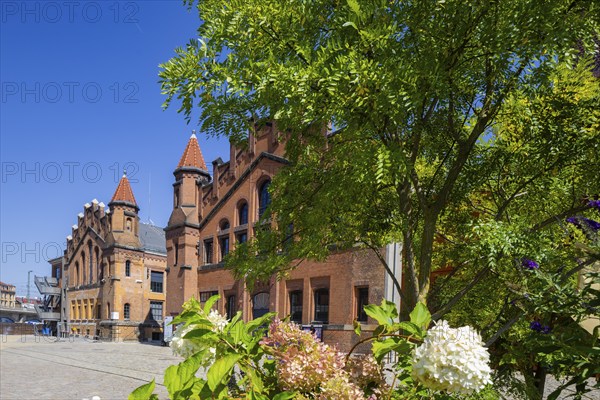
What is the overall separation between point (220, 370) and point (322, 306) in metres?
21.6

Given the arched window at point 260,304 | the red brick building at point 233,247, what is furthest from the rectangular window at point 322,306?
the arched window at point 260,304

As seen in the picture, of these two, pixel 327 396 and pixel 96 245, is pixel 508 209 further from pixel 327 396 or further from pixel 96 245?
pixel 96 245

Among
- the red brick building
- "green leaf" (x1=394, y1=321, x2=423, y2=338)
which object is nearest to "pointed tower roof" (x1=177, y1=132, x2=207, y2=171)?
the red brick building

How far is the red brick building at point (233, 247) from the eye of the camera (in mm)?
20891

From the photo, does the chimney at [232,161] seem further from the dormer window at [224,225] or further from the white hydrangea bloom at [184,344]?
the white hydrangea bloom at [184,344]

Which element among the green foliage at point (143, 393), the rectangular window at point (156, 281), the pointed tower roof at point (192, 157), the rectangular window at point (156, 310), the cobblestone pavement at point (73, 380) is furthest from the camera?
the rectangular window at point (156, 281)

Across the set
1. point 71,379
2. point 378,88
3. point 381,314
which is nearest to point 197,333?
point 381,314

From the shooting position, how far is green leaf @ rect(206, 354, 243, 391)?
1.65 m

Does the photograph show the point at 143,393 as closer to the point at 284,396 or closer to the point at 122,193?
the point at 284,396

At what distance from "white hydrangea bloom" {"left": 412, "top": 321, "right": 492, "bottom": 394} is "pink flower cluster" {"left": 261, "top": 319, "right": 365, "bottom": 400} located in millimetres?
311

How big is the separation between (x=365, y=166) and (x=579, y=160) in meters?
2.77

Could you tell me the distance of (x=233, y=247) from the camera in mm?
27734

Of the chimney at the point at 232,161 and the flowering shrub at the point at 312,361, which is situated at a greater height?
the chimney at the point at 232,161

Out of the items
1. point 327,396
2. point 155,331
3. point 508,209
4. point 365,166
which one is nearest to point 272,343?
point 327,396
